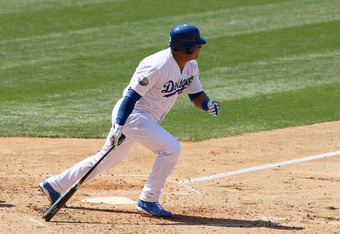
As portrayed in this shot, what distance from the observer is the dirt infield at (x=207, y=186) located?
5473mm

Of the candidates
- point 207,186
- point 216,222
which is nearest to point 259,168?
point 207,186

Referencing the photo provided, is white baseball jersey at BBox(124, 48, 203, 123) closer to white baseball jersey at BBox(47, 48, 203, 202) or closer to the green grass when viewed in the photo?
white baseball jersey at BBox(47, 48, 203, 202)

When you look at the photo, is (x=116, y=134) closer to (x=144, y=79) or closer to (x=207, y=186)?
(x=144, y=79)

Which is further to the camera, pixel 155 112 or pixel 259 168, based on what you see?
pixel 259 168

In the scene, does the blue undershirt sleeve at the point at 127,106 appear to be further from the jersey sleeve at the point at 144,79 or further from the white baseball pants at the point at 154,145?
the white baseball pants at the point at 154,145

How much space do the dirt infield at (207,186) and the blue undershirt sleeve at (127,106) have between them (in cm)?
92

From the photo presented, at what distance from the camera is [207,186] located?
7.02 m

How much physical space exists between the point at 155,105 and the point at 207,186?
1.63 metres

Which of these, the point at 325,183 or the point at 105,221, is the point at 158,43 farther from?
the point at 105,221

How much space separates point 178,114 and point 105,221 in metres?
5.30

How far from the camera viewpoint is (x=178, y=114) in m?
10.7

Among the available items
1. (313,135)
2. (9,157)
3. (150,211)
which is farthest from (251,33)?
(150,211)

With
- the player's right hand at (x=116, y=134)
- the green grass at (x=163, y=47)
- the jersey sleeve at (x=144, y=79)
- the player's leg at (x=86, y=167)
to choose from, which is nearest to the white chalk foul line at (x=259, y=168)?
the player's leg at (x=86, y=167)

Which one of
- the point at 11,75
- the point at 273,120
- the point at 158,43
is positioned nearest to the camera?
the point at 273,120
